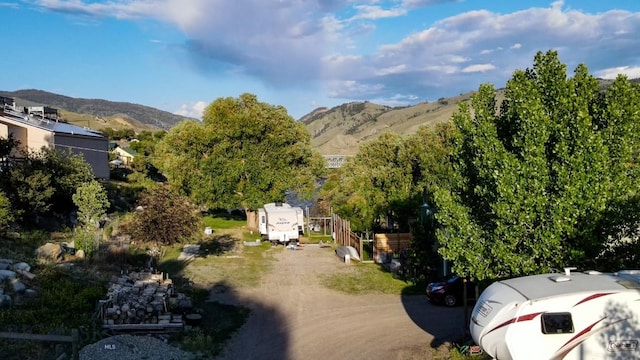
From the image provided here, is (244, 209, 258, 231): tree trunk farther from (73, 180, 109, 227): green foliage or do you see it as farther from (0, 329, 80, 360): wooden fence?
(0, 329, 80, 360): wooden fence

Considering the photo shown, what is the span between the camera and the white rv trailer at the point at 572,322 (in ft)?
34.3

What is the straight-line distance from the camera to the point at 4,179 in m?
29.0

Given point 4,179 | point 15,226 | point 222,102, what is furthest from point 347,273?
point 222,102

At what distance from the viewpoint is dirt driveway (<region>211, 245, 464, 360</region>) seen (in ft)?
51.3

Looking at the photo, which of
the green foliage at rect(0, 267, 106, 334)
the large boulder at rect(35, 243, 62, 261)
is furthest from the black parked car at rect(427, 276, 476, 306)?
the large boulder at rect(35, 243, 62, 261)

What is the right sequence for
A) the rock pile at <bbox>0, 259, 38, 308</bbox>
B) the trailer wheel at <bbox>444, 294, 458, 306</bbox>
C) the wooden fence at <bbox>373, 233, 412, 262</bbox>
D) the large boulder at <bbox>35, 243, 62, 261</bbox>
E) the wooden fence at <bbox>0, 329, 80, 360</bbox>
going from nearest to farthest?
the wooden fence at <bbox>0, 329, 80, 360</bbox> < the rock pile at <bbox>0, 259, 38, 308</bbox> < the trailer wheel at <bbox>444, 294, 458, 306</bbox> < the large boulder at <bbox>35, 243, 62, 261</bbox> < the wooden fence at <bbox>373, 233, 412, 262</bbox>

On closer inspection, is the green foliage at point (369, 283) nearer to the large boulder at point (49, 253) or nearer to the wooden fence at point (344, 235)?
the wooden fence at point (344, 235)

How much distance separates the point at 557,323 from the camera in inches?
420

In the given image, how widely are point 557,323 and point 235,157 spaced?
36.1 meters

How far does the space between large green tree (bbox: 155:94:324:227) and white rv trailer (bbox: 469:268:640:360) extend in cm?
3342

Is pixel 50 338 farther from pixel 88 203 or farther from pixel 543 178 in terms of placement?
pixel 88 203

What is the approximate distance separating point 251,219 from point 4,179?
2053 cm

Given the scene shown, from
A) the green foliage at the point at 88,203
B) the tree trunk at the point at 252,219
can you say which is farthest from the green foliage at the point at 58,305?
the tree trunk at the point at 252,219

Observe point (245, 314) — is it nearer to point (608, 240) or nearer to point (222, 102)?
point (608, 240)
